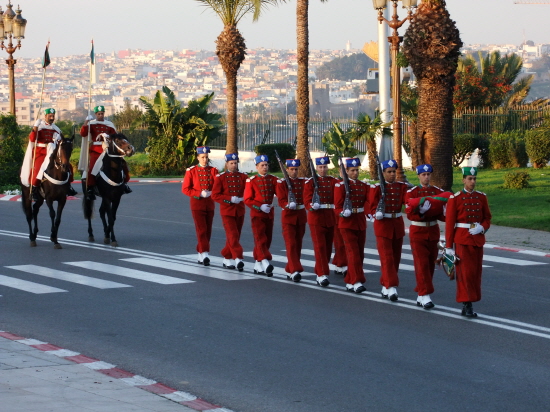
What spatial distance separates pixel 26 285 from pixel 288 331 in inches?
196

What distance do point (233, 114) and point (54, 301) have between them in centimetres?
2744

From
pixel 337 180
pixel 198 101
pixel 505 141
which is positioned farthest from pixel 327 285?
pixel 198 101

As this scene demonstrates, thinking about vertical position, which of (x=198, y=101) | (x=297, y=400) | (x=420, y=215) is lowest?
(x=297, y=400)

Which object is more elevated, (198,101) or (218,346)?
(198,101)

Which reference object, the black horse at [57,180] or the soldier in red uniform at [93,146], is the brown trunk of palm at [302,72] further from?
the black horse at [57,180]

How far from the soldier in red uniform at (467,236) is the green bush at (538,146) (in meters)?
25.0

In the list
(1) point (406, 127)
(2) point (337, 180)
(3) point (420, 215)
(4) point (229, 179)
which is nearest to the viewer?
(3) point (420, 215)

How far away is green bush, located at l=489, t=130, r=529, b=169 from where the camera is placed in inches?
1470

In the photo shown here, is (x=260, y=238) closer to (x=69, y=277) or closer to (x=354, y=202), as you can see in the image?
(x=354, y=202)

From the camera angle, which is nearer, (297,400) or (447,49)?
(297,400)

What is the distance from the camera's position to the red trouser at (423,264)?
1218cm

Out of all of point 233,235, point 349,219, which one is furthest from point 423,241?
point 233,235

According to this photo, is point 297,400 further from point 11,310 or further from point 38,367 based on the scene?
point 11,310

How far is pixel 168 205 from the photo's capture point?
88.6 ft
